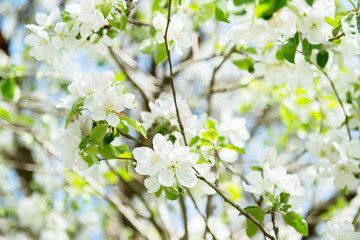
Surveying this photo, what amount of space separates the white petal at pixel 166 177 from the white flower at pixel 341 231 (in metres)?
0.50

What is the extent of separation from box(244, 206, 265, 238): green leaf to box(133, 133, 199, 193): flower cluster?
8.8 inches

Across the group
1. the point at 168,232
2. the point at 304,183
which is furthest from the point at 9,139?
the point at 304,183

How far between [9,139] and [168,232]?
2.94 m

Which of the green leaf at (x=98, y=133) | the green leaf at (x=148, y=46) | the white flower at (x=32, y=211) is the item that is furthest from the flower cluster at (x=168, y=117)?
the white flower at (x=32, y=211)

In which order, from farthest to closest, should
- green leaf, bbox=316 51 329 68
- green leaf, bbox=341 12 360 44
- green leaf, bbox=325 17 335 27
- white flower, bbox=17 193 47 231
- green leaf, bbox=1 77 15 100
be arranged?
white flower, bbox=17 193 47 231 → green leaf, bbox=1 77 15 100 → green leaf, bbox=316 51 329 68 → green leaf, bbox=325 17 335 27 → green leaf, bbox=341 12 360 44

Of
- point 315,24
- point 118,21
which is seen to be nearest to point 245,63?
point 315,24

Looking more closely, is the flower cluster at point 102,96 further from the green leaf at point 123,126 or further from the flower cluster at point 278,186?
the flower cluster at point 278,186

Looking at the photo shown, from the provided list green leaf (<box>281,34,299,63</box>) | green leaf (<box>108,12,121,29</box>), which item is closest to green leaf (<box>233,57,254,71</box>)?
green leaf (<box>281,34,299,63</box>)

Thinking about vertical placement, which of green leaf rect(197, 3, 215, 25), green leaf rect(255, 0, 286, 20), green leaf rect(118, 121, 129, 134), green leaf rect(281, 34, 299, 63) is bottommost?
green leaf rect(118, 121, 129, 134)

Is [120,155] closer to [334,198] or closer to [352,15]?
[352,15]

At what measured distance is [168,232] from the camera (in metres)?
1.92

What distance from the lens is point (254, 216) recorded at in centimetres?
103

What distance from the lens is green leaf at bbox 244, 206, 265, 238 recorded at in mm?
1003

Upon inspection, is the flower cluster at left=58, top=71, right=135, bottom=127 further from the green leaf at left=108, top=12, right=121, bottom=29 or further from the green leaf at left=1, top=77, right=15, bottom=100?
the green leaf at left=1, top=77, right=15, bottom=100
